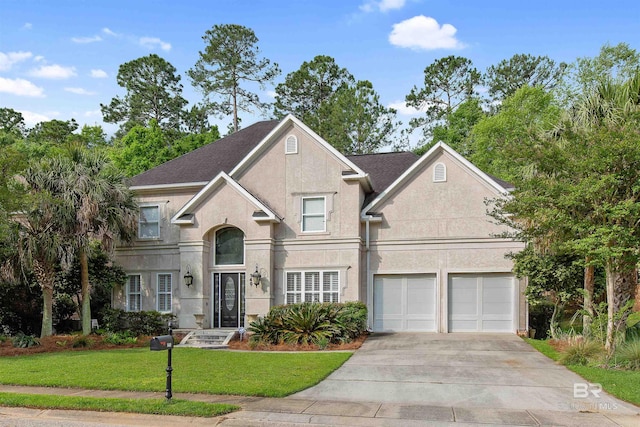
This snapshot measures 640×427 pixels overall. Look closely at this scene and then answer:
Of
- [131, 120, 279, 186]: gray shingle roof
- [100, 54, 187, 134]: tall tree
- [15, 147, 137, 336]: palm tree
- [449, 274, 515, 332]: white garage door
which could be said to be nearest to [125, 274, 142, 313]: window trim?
[15, 147, 137, 336]: palm tree

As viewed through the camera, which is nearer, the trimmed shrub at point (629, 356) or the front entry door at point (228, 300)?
the trimmed shrub at point (629, 356)

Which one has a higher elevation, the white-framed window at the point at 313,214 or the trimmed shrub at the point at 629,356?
the white-framed window at the point at 313,214

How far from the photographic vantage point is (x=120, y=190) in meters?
20.0

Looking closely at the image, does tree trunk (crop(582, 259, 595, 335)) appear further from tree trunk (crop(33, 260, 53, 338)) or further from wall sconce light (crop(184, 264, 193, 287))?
tree trunk (crop(33, 260, 53, 338))

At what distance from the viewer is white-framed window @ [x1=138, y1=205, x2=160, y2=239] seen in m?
22.5

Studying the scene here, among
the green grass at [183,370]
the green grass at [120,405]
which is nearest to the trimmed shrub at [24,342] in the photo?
the green grass at [183,370]

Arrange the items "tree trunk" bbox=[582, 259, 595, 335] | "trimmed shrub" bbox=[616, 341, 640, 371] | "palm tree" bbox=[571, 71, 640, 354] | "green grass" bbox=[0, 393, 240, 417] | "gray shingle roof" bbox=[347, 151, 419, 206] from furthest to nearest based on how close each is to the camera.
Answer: "gray shingle roof" bbox=[347, 151, 419, 206] < "tree trunk" bbox=[582, 259, 595, 335] < "palm tree" bbox=[571, 71, 640, 354] < "trimmed shrub" bbox=[616, 341, 640, 371] < "green grass" bbox=[0, 393, 240, 417]

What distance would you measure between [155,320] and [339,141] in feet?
81.3

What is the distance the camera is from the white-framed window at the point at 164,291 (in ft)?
71.4

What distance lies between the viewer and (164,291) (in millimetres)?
21875

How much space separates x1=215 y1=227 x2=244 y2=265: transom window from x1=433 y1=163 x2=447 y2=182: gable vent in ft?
25.1

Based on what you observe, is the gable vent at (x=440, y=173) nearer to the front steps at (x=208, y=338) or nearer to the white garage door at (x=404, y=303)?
the white garage door at (x=404, y=303)

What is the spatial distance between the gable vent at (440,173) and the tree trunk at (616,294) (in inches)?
284

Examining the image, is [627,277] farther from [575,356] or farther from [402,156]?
[402,156]
